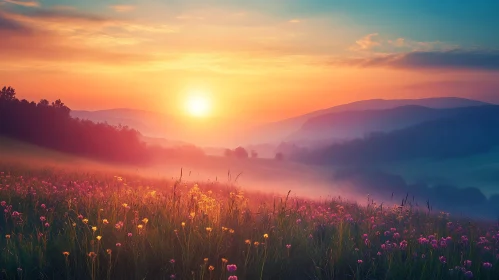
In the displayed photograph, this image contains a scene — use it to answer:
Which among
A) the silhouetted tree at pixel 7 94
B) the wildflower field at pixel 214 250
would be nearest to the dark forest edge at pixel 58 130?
the silhouetted tree at pixel 7 94

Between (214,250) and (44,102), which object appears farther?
(44,102)

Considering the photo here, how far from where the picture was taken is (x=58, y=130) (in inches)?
1132

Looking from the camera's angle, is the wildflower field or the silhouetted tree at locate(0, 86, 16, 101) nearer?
the wildflower field

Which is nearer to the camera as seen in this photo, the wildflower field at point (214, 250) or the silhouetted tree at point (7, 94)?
the wildflower field at point (214, 250)

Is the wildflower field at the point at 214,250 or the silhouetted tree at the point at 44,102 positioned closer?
the wildflower field at the point at 214,250

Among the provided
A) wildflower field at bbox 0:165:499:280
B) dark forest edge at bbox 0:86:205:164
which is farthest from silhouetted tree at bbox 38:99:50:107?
wildflower field at bbox 0:165:499:280

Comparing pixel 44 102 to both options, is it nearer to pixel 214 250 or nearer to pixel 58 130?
pixel 58 130

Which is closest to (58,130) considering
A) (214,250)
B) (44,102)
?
(44,102)

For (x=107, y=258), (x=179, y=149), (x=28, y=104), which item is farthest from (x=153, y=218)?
(x=179, y=149)

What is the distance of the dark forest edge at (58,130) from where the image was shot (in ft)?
90.2

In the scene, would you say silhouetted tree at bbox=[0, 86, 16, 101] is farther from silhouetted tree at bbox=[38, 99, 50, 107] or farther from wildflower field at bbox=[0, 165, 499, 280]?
wildflower field at bbox=[0, 165, 499, 280]

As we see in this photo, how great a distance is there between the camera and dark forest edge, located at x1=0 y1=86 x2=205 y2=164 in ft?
90.2

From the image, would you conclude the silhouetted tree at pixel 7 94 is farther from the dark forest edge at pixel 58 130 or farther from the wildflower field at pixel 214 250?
the wildflower field at pixel 214 250

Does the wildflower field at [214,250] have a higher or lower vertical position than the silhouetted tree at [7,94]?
lower
